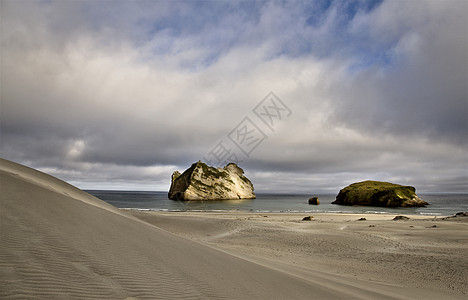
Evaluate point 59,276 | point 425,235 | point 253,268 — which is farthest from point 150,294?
point 425,235

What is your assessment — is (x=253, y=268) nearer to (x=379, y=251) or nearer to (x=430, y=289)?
(x=430, y=289)

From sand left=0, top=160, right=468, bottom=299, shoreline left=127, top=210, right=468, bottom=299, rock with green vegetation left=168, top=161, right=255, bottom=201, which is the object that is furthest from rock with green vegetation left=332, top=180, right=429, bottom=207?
sand left=0, top=160, right=468, bottom=299

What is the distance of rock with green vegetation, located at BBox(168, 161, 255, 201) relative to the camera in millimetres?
91238

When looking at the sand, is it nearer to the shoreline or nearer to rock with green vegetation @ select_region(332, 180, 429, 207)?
the shoreline

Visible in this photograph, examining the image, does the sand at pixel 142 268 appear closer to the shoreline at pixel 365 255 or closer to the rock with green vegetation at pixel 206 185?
the shoreline at pixel 365 255

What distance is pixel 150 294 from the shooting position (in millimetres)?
4035

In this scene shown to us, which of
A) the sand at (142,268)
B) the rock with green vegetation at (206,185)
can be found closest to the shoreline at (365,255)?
the sand at (142,268)

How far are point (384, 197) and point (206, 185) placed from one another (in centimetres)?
5482

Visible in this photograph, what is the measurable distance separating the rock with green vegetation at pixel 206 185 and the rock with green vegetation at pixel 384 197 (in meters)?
40.0

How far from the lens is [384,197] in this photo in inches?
2793

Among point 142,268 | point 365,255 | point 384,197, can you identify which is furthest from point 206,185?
point 142,268

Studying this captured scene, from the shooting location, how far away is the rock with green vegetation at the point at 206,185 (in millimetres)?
91238

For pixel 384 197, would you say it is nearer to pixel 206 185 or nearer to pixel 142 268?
pixel 206 185

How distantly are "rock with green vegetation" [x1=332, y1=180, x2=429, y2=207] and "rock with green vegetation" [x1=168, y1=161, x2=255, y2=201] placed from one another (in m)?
40.0
